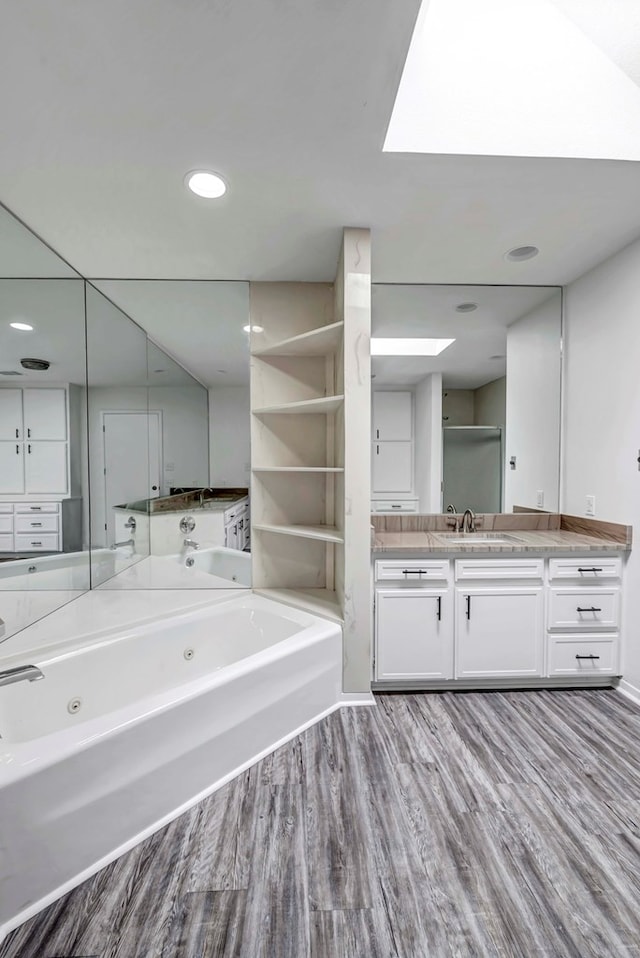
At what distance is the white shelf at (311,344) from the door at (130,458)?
830 mm

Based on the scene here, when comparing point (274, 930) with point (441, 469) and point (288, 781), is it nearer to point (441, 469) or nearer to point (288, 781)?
point (288, 781)

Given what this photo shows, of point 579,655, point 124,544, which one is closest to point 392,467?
point 579,655

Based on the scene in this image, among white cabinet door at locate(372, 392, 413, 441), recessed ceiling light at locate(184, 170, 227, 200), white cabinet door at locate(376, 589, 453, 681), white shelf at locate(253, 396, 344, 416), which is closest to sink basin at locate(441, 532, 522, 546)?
white cabinet door at locate(376, 589, 453, 681)

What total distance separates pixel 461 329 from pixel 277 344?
1.29 m

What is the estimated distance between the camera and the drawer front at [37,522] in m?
1.69

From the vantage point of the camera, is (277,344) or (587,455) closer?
(277,344)

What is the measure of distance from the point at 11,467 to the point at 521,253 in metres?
2.75

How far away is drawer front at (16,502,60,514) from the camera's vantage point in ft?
5.51

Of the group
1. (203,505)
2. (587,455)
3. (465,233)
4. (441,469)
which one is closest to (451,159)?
(465,233)

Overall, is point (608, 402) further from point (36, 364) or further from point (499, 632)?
point (36, 364)

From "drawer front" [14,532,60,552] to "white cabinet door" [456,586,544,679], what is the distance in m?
2.09

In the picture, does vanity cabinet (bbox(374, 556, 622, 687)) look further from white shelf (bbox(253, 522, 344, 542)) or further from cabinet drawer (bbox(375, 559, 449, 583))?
white shelf (bbox(253, 522, 344, 542))

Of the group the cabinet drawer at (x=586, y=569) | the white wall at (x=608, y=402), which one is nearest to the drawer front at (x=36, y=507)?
the cabinet drawer at (x=586, y=569)

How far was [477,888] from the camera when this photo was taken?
3.79 ft
